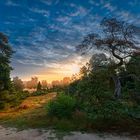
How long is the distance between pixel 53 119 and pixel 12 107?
9112 mm

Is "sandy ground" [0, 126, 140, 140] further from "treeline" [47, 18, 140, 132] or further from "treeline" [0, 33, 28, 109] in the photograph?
"treeline" [0, 33, 28, 109]

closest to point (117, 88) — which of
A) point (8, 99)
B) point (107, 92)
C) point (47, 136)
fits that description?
point (107, 92)

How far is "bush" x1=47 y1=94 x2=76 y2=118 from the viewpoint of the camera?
48.3 ft

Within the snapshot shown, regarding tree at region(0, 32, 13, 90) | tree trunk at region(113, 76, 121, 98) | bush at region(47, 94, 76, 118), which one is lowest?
bush at region(47, 94, 76, 118)

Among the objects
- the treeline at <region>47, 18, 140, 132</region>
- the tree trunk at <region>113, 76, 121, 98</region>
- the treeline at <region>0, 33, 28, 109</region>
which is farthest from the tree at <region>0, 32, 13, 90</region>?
the tree trunk at <region>113, 76, 121, 98</region>

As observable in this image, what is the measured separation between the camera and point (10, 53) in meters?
22.3

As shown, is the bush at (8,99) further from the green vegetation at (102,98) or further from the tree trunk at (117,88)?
the tree trunk at (117,88)

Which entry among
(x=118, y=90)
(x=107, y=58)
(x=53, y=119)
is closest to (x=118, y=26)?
(x=107, y=58)

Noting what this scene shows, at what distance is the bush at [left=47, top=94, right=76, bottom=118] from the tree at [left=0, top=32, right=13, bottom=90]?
7346 mm

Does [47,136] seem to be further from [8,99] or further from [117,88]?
[8,99]

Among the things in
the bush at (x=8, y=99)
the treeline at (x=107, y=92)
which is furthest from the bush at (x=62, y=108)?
the bush at (x=8, y=99)

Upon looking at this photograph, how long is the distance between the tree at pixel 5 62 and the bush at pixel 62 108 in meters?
7.35

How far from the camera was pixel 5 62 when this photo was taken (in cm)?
2184

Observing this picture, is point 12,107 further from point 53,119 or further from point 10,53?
point 53,119
